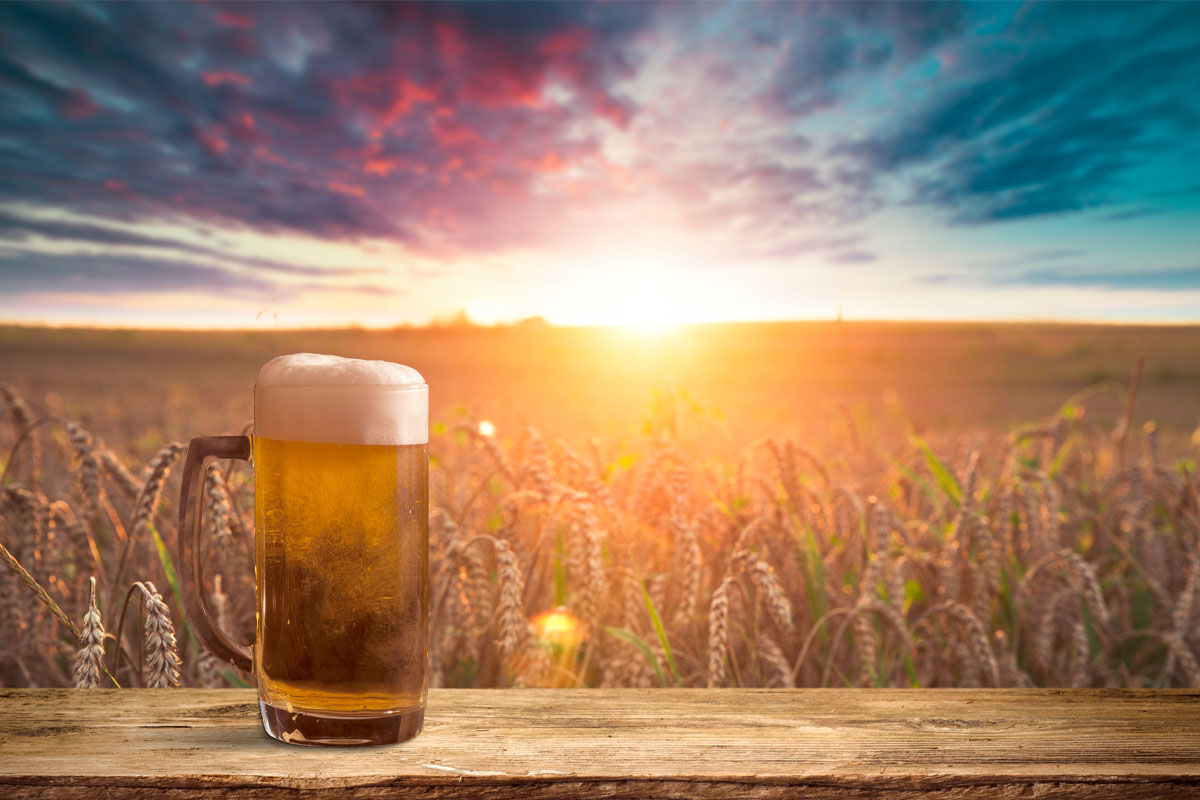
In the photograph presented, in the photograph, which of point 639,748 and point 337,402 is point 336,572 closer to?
point 337,402

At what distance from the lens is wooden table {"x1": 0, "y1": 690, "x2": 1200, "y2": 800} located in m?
1.25

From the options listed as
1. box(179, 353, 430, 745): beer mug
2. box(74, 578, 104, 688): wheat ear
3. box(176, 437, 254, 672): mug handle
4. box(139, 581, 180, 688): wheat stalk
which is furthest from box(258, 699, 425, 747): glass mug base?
box(74, 578, 104, 688): wheat ear

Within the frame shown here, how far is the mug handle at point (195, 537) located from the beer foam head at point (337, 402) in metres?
0.12

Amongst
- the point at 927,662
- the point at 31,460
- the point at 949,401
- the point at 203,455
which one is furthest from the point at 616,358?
the point at 949,401

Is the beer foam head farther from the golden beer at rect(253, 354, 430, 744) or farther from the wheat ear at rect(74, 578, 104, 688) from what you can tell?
the wheat ear at rect(74, 578, 104, 688)

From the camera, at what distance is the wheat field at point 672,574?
2.41 m

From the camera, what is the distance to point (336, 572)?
1321 mm

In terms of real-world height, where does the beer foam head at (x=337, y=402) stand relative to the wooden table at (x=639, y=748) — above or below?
above

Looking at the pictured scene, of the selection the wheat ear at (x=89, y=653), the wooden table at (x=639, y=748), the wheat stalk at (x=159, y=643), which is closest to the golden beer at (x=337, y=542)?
the wooden table at (x=639, y=748)

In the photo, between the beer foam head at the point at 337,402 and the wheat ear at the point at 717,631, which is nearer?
the beer foam head at the point at 337,402

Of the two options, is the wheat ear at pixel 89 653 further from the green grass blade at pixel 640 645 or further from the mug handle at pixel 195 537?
the green grass blade at pixel 640 645

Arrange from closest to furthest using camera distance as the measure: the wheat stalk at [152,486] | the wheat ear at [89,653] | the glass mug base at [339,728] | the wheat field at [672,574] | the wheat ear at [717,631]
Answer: the glass mug base at [339,728] → the wheat ear at [89,653] → the wheat stalk at [152,486] → the wheat ear at [717,631] → the wheat field at [672,574]

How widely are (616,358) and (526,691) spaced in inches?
125

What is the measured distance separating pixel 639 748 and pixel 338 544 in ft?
2.04
